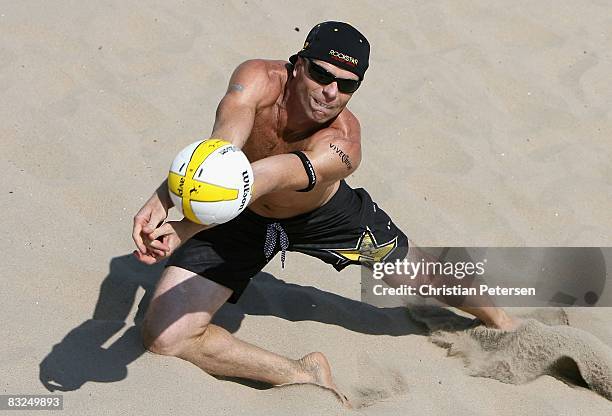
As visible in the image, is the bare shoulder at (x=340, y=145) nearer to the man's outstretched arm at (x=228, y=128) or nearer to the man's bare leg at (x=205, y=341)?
the man's outstretched arm at (x=228, y=128)

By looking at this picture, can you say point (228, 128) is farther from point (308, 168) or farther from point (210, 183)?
point (210, 183)

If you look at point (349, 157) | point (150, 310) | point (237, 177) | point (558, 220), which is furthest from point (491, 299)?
point (237, 177)

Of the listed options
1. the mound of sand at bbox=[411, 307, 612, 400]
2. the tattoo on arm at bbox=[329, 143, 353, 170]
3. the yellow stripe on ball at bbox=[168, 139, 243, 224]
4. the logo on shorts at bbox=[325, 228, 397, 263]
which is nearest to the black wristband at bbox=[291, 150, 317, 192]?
the tattoo on arm at bbox=[329, 143, 353, 170]

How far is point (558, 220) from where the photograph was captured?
5.32 m

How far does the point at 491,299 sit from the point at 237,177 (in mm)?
2079

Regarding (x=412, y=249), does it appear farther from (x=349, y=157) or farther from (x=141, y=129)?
(x=141, y=129)

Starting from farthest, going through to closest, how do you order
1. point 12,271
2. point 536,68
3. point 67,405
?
point 536,68 → point 12,271 → point 67,405

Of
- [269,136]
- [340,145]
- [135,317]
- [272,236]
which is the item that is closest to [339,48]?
[340,145]

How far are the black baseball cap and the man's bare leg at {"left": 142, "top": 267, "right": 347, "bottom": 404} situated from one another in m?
1.10

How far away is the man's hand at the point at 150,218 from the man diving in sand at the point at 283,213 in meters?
0.36

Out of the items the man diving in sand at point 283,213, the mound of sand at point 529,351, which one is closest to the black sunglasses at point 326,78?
the man diving in sand at point 283,213

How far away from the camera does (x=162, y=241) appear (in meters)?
3.12

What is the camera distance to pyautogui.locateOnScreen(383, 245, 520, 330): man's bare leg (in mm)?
4444

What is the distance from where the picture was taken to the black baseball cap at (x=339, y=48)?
12.1 feet
